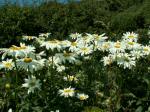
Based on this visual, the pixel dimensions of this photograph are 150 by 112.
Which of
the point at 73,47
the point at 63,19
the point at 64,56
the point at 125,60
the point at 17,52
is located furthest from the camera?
the point at 63,19

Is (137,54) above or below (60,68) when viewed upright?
above

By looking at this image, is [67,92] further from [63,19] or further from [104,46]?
[63,19]

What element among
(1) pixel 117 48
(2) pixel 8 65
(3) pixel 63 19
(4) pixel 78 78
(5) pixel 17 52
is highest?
(5) pixel 17 52

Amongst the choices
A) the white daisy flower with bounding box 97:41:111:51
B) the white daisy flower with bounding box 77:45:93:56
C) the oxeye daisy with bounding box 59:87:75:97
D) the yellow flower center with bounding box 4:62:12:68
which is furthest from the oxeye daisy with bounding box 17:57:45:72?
the white daisy flower with bounding box 97:41:111:51

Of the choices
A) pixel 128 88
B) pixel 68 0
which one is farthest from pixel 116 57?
pixel 68 0

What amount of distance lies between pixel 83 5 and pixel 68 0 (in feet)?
1.66

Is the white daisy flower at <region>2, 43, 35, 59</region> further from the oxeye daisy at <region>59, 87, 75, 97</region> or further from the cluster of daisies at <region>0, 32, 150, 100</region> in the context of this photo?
the oxeye daisy at <region>59, 87, 75, 97</region>

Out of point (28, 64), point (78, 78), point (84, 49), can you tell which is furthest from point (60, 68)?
point (28, 64)

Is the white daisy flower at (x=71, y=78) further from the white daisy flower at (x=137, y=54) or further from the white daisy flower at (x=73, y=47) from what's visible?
the white daisy flower at (x=137, y=54)

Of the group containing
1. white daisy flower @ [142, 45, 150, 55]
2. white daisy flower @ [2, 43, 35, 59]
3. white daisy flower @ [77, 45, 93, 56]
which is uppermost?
white daisy flower @ [2, 43, 35, 59]

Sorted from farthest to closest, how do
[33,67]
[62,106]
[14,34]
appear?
[14,34] → [62,106] → [33,67]

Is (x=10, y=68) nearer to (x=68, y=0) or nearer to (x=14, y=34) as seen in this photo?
(x=14, y=34)

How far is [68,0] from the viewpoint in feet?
39.5

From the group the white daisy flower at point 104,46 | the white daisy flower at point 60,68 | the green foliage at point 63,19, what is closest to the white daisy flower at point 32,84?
the white daisy flower at point 60,68
